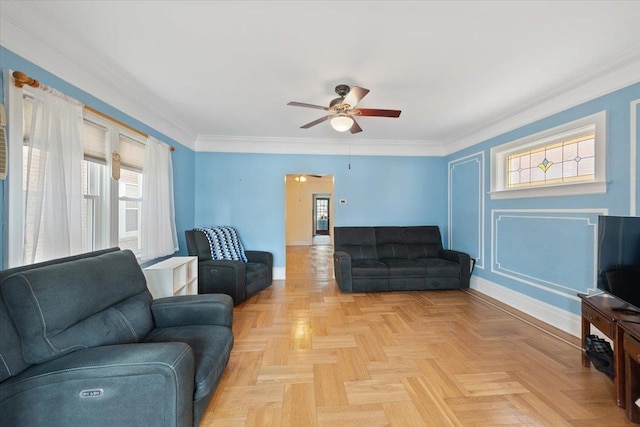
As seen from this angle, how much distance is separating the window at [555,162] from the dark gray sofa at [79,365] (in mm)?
3571

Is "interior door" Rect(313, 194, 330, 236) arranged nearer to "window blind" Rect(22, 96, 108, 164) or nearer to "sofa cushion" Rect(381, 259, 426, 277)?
"sofa cushion" Rect(381, 259, 426, 277)

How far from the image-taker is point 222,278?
129 inches

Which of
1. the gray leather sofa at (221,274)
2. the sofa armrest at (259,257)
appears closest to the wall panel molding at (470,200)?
the sofa armrest at (259,257)

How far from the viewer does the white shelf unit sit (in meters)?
2.50

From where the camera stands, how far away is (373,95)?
2811 mm

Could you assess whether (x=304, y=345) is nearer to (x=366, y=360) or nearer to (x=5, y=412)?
(x=366, y=360)

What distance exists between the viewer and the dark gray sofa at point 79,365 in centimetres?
109

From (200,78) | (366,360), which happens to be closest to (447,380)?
(366,360)

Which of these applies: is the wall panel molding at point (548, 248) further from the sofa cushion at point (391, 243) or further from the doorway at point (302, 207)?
the doorway at point (302, 207)

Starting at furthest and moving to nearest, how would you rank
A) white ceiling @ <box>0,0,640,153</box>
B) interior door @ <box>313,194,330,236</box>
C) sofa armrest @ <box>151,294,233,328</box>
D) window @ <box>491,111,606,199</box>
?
1. interior door @ <box>313,194,330,236</box>
2. window @ <box>491,111,606,199</box>
3. sofa armrest @ <box>151,294,233,328</box>
4. white ceiling @ <box>0,0,640,153</box>

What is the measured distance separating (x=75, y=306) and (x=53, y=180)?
3.36 ft

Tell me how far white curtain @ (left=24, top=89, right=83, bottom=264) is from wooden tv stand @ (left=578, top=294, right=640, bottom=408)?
3.82 m

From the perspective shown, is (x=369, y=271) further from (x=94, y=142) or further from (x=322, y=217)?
(x=322, y=217)

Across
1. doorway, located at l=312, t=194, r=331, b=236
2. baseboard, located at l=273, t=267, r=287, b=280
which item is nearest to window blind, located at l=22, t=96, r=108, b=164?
baseboard, located at l=273, t=267, r=287, b=280
